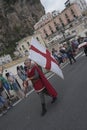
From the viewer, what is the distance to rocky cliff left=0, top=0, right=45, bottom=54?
112562 millimetres

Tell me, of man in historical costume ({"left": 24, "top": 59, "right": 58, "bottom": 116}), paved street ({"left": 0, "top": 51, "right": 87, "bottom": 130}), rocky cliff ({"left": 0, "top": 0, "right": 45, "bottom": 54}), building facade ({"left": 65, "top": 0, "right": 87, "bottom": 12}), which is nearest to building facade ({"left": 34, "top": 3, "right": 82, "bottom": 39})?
rocky cliff ({"left": 0, "top": 0, "right": 45, "bottom": 54})

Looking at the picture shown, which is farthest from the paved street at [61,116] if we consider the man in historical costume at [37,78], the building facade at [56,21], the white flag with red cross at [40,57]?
the building facade at [56,21]

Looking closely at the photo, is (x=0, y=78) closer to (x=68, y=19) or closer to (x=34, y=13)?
(x=68, y=19)

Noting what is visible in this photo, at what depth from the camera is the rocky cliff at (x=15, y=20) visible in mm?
112562

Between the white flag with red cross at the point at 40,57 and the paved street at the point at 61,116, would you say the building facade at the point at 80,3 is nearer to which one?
the white flag with red cross at the point at 40,57

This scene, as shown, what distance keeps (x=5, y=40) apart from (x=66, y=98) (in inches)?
3984

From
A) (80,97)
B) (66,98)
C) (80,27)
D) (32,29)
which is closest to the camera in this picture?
(80,97)

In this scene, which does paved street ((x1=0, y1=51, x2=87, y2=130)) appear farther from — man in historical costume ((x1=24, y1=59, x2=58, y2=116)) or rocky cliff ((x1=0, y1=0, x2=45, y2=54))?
rocky cliff ((x1=0, y1=0, x2=45, y2=54))

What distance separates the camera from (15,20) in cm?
12181

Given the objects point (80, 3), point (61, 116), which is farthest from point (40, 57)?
point (80, 3)

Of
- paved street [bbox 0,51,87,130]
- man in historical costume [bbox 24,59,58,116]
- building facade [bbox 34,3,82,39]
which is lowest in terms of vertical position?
building facade [bbox 34,3,82,39]

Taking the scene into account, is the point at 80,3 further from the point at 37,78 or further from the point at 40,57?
the point at 37,78

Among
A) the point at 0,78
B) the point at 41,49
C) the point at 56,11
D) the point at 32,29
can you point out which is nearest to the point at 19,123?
the point at 41,49

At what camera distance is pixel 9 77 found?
57.6ft
